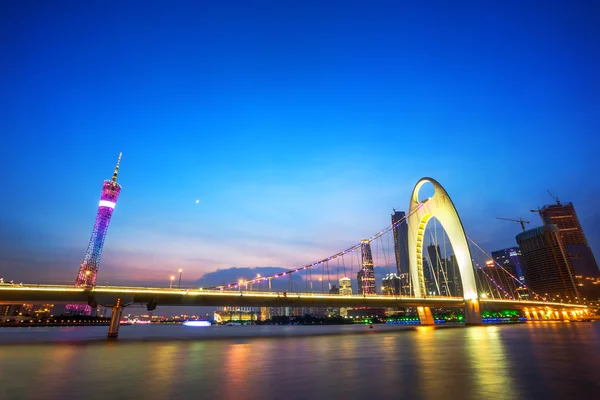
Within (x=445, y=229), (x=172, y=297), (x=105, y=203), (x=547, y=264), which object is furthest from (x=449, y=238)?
(x=547, y=264)

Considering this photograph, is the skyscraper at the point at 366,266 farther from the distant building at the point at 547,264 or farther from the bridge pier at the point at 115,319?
the distant building at the point at 547,264

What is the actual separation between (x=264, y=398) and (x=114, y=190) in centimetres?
15471

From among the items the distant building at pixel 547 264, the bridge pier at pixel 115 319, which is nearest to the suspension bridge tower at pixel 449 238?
the bridge pier at pixel 115 319

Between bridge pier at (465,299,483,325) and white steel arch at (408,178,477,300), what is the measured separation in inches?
45.5

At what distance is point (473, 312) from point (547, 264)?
155611mm

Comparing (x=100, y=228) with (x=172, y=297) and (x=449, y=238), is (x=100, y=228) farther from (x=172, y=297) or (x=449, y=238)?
(x=449, y=238)

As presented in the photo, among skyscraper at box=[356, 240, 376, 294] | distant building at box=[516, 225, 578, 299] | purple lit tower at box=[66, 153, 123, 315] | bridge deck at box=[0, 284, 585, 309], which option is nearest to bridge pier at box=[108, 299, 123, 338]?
bridge deck at box=[0, 284, 585, 309]

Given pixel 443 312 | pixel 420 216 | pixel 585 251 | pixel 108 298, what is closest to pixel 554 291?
pixel 585 251

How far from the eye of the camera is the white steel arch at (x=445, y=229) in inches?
2594

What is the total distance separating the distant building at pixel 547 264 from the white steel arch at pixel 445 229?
13874cm

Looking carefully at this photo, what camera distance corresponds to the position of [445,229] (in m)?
70.2

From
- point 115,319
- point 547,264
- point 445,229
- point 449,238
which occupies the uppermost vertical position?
point 547,264

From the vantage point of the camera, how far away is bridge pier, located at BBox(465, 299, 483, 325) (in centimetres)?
6556

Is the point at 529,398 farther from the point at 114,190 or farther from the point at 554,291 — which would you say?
the point at 554,291
